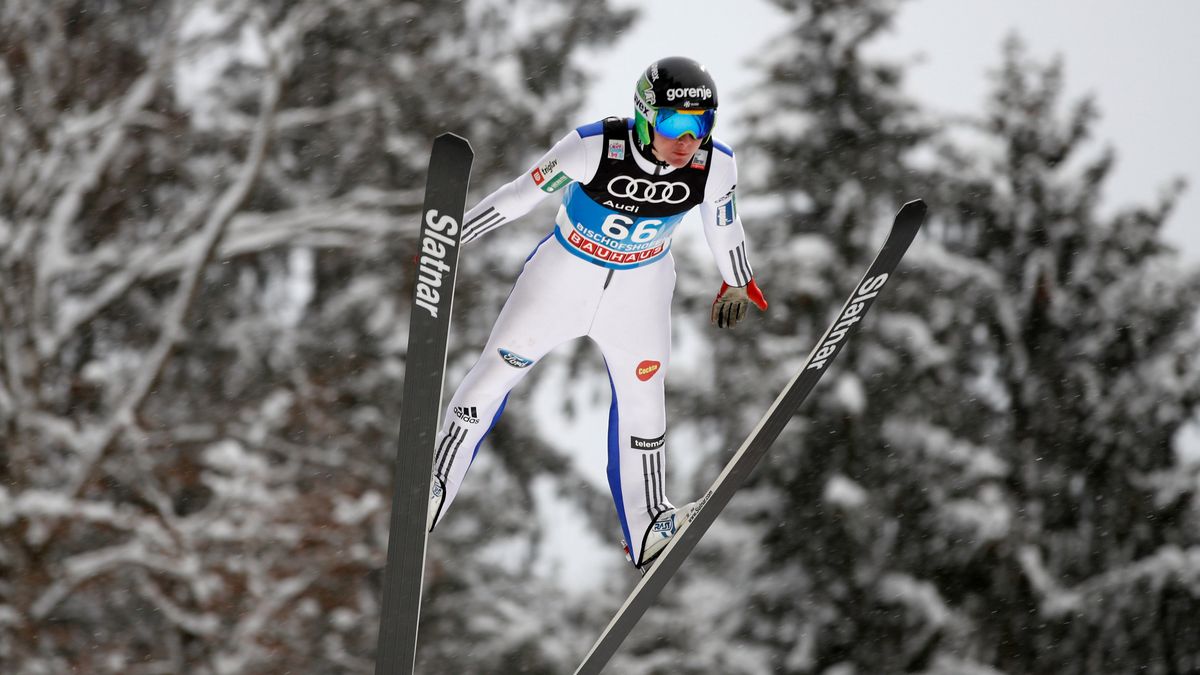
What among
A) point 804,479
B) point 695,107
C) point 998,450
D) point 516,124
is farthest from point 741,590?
point 695,107

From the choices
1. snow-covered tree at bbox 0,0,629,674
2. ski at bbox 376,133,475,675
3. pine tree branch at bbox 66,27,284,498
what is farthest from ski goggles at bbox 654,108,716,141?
pine tree branch at bbox 66,27,284,498

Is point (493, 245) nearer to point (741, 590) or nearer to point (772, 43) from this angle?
point (772, 43)

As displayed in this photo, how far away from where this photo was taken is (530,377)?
12.4m

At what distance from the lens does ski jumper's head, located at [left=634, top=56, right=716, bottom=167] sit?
2.59m

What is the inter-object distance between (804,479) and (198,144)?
670 centimetres

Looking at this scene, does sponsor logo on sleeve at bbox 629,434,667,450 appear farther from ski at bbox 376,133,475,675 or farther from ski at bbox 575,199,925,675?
ski at bbox 376,133,475,675

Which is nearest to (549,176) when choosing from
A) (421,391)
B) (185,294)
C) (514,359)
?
(514,359)

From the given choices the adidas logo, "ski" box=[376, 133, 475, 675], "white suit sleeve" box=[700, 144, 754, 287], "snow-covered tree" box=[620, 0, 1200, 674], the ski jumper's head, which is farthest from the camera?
"snow-covered tree" box=[620, 0, 1200, 674]

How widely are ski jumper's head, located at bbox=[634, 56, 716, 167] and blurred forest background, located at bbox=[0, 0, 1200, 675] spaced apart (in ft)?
26.8

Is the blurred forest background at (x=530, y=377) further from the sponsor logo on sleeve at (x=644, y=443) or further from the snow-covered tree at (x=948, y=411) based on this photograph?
the sponsor logo on sleeve at (x=644, y=443)

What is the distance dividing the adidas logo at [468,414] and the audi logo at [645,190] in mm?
613

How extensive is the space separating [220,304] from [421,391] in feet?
34.6

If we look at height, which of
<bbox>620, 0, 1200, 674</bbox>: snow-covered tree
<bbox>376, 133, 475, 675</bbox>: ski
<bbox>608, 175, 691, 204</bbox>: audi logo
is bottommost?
<bbox>376, 133, 475, 675</bbox>: ski

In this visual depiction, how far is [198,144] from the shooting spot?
12.4 m
